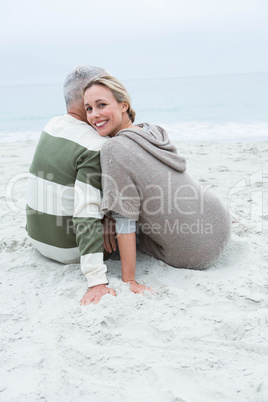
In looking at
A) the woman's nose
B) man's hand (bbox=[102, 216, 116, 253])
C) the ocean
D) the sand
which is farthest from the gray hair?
the ocean

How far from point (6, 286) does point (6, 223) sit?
42.7 inches

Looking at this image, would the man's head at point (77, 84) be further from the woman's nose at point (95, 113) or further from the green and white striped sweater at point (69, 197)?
the woman's nose at point (95, 113)

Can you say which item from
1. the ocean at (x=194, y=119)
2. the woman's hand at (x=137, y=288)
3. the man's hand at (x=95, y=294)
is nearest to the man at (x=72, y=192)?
the man's hand at (x=95, y=294)

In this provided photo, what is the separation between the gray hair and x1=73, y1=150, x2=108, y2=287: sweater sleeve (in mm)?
393

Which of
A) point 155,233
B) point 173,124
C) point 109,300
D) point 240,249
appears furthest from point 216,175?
point 173,124

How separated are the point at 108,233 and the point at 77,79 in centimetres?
90

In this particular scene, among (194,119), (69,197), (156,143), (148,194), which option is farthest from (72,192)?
(194,119)

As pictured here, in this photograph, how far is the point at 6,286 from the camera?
224cm

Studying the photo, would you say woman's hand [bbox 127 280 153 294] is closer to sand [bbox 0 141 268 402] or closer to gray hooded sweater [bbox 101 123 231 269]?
sand [bbox 0 141 268 402]

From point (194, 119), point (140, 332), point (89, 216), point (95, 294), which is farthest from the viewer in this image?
point (194, 119)

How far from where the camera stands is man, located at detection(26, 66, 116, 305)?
2.09 meters

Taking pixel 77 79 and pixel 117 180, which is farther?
pixel 77 79

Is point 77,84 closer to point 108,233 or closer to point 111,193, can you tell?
point 111,193

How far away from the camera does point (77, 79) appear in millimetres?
2215
